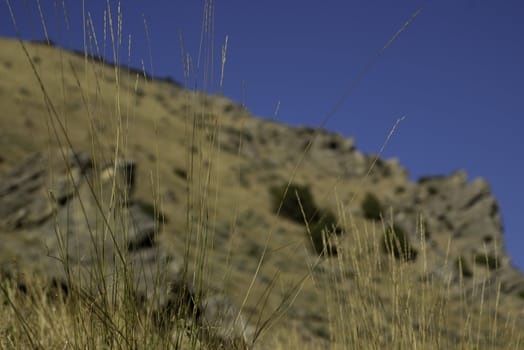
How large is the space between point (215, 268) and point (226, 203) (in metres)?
14.2

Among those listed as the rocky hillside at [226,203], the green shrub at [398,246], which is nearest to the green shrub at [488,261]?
the rocky hillside at [226,203]

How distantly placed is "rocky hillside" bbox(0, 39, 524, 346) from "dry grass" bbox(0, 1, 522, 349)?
3 centimetres

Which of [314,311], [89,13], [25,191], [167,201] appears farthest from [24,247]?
[167,201]

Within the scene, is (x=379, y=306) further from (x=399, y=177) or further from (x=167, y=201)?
(x=399, y=177)

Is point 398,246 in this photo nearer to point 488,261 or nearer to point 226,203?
point 488,261

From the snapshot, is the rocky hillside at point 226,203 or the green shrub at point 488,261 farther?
the green shrub at point 488,261

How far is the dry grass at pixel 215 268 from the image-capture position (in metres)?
1.46

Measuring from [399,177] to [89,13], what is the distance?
45.8 metres

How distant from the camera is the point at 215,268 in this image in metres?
10.3

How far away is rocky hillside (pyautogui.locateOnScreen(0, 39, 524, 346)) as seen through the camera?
1552mm

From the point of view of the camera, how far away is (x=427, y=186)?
129 feet

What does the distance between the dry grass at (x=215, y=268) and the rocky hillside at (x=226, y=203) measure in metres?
0.03

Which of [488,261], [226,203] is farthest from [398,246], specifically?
[226,203]

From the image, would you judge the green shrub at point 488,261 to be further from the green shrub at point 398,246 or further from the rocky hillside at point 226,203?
the green shrub at point 398,246
